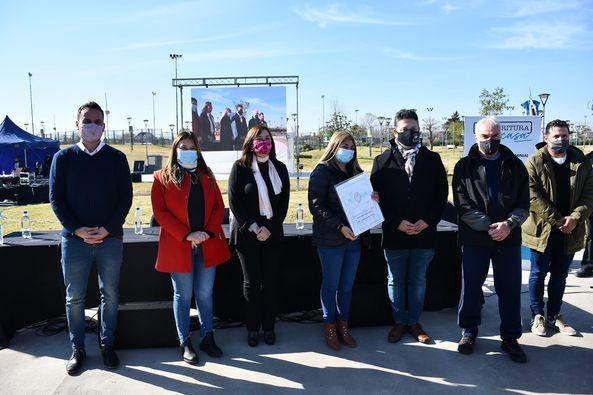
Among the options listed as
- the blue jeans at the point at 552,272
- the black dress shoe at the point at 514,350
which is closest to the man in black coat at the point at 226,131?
the blue jeans at the point at 552,272

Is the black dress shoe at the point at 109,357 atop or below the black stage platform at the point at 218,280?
below

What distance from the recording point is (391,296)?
382 centimetres

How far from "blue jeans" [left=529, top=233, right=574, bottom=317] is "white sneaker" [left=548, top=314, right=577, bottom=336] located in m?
0.05

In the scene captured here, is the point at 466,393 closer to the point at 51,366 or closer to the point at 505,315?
the point at 505,315

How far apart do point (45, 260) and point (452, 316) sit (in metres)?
3.91

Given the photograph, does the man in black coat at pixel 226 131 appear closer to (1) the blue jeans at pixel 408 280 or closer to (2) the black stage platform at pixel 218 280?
(2) the black stage platform at pixel 218 280

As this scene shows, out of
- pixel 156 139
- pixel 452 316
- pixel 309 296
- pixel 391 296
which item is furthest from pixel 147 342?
pixel 156 139

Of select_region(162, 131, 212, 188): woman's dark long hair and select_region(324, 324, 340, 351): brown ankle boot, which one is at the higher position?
select_region(162, 131, 212, 188): woman's dark long hair

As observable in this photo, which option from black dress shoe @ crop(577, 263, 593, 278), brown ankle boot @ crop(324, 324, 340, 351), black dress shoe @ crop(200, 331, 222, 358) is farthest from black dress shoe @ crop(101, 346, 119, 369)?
black dress shoe @ crop(577, 263, 593, 278)

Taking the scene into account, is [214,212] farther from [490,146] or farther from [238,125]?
[238,125]

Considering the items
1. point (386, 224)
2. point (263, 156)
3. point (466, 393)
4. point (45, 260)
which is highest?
point (263, 156)

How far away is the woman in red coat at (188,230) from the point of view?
10.9 ft

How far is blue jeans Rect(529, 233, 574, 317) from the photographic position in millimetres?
3879

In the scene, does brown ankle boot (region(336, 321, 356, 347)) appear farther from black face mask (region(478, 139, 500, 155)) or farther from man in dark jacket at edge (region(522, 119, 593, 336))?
black face mask (region(478, 139, 500, 155))
